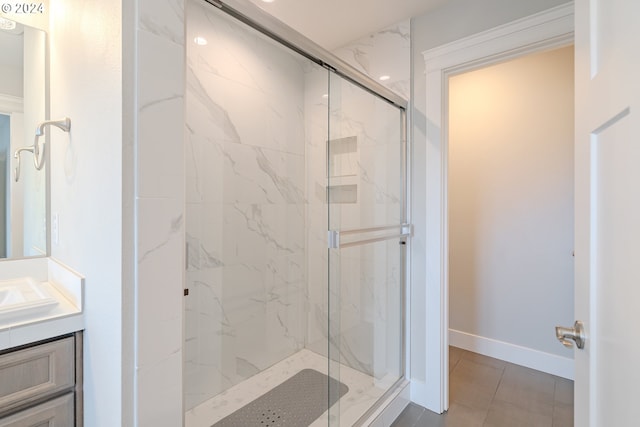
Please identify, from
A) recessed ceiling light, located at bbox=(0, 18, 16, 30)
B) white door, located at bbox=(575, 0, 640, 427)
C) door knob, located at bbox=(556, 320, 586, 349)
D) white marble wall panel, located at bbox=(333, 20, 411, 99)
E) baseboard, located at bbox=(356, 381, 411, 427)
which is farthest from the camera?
white marble wall panel, located at bbox=(333, 20, 411, 99)

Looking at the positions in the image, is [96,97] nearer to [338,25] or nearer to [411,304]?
[338,25]

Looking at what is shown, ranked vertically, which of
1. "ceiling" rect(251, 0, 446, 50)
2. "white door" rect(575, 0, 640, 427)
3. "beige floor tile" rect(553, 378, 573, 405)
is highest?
"ceiling" rect(251, 0, 446, 50)

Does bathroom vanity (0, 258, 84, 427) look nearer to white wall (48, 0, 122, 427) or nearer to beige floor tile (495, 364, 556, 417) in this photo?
white wall (48, 0, 122, 427)

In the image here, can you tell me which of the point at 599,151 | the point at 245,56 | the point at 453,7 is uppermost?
the point at 453,7

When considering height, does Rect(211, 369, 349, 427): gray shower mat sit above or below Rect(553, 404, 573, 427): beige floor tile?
above

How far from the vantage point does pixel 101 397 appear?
906mm

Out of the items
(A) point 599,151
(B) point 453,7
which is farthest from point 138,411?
(B) point 453,7

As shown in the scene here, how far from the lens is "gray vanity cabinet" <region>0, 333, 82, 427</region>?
0.91 meters

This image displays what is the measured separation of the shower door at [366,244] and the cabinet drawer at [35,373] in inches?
50.5

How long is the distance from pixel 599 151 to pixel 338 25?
195cm

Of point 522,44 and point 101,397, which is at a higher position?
point 522,44

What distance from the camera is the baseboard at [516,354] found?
7.77 feet

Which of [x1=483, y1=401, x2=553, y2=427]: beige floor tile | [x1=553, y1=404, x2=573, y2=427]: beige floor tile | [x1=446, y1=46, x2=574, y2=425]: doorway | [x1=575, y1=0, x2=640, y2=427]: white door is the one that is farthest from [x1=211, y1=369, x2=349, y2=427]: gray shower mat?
[x1=575, y1=0, x2=640, y2=427]: white door

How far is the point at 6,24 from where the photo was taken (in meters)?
1.41
